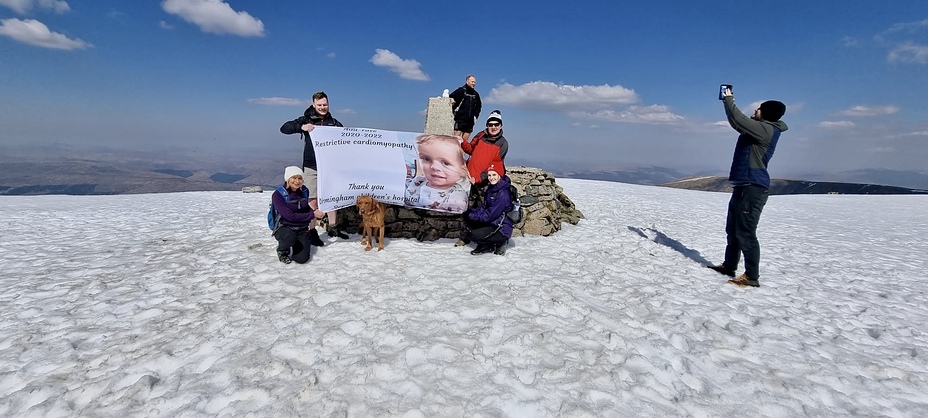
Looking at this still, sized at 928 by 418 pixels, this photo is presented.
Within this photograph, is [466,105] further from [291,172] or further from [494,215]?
[291,172]

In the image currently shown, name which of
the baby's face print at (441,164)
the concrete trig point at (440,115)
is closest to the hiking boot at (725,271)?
the baby's face print at (441,164)

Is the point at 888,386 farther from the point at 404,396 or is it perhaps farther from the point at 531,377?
the point at 404,396

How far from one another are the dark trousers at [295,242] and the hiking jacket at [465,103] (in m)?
5.97

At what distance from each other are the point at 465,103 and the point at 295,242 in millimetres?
6472

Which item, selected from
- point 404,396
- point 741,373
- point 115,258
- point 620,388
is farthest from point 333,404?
point 115,258

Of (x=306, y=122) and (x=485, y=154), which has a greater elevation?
(x=306, y=122)

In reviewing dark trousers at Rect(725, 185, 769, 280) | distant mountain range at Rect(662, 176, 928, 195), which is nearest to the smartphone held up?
dark trousers at Rect(725, 185, 769, 280)

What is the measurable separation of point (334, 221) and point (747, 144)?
8790 mm

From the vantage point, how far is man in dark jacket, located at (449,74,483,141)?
11070 millimetres

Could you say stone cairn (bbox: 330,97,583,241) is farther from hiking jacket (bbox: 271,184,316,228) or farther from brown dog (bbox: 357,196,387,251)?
hiking jacket (bbox: 271,184,316,228)

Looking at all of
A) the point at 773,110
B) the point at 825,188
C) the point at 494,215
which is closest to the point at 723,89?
the point at 773,110

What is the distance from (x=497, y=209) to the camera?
805 centimetres

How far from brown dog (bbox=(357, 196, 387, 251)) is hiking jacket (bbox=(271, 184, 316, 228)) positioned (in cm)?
113

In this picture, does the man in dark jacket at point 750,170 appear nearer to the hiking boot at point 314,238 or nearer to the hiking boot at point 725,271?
the hiking boot at point 725,271
